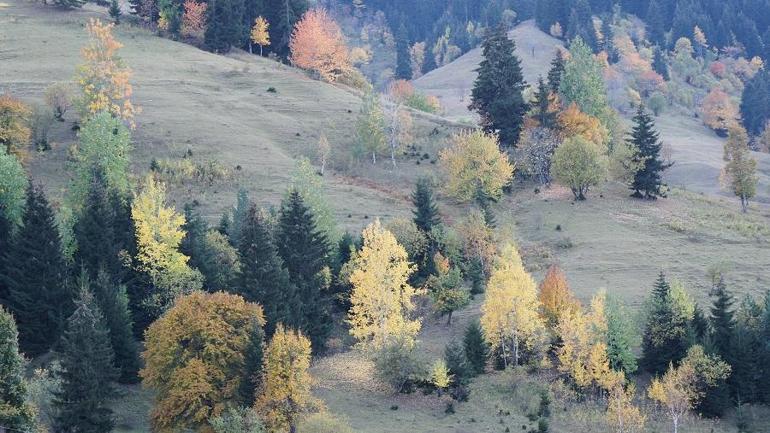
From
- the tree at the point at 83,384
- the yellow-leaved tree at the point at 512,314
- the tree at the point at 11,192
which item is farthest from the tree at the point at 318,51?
the tree at the point at 83,384

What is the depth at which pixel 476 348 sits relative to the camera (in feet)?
203

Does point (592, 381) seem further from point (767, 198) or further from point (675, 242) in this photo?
point (767, 198)

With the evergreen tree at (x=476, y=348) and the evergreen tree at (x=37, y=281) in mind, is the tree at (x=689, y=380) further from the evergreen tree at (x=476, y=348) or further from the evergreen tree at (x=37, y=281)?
the evergreen tree at (x=37, y=281)

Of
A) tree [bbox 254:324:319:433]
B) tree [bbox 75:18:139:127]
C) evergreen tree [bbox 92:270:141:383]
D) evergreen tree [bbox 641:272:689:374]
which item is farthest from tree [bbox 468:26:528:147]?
tree [bbox 254:324:319:433]

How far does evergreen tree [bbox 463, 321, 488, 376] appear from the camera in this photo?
61.6 meters

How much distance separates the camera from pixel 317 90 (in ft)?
399

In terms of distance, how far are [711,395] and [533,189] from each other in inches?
1702

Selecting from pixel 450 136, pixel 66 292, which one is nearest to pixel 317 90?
pixel 450 136

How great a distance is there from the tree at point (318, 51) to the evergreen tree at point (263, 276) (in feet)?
242

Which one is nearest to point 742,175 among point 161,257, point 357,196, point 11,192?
point 357,196

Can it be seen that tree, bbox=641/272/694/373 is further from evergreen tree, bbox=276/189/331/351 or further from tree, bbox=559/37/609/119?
tree, bbox=559/37/609/119

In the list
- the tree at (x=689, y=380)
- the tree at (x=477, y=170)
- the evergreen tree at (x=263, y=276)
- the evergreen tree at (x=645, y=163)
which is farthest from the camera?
the evergreen tree at (x=645, y=163)

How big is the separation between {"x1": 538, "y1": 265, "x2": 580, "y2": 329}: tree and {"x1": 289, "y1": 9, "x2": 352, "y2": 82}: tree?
72.2 m

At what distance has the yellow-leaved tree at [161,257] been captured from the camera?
61312 millimetres
